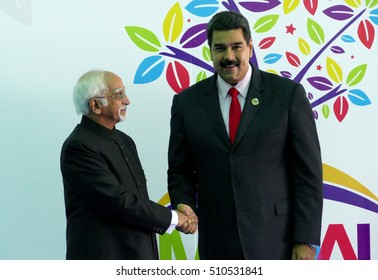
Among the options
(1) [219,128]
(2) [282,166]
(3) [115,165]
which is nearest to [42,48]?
(3) [115,165]

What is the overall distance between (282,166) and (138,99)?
1.14m

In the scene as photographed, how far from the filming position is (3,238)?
11.4 ft

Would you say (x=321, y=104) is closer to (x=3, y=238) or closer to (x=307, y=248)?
(x=307, y=248)

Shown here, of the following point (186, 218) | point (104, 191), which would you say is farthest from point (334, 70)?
point (104, 191)

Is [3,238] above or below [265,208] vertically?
below

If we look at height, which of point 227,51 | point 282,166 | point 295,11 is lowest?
point 282,166

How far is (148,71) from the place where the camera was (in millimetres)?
3465

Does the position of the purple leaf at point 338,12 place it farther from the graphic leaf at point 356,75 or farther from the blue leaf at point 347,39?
the graphic leaf at point 356,75

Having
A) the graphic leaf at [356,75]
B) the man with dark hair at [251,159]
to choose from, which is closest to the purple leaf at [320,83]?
the graphic leaf at [356,75]

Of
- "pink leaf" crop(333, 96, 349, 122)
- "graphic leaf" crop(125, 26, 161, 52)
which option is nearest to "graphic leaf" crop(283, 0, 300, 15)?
"pink leaf" crop(333, 96, 349, 122)

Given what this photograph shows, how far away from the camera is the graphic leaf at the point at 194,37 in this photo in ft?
11.4

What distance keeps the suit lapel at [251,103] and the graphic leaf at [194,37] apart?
837 millimetres

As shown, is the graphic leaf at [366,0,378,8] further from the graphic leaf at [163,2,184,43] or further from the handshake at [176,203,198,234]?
the handshake at [176,203,198,234]

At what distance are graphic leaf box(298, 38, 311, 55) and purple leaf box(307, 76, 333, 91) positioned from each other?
151mm
